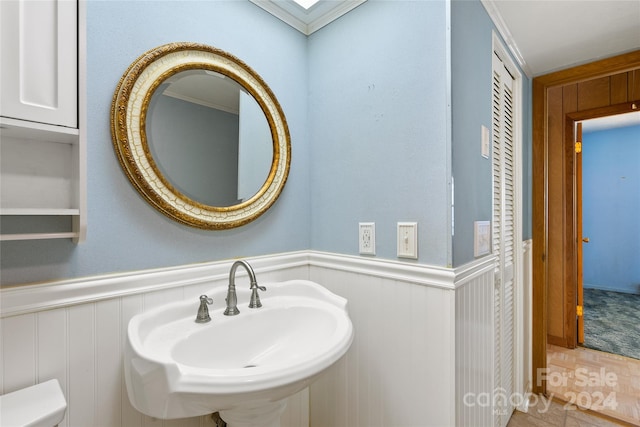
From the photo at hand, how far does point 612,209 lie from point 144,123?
18.7 ft

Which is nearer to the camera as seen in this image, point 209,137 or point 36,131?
point 36,131

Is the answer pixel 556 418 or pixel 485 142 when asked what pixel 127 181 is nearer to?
pixel 485 142

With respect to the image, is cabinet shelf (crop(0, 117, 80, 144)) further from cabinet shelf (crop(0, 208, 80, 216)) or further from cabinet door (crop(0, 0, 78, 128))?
cabinet shelf (crop(0, 208, 80, 216))

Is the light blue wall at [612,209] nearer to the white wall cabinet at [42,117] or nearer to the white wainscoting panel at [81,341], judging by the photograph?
the white wainscoting panel at [81,341]

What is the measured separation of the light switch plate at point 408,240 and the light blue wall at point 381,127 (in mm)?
21

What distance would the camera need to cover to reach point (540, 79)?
6.56 feet

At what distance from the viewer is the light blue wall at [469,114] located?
1.04 meters

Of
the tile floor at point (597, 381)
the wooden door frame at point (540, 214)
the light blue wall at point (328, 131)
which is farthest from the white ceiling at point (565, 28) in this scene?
the tile floor at point (597, 381)

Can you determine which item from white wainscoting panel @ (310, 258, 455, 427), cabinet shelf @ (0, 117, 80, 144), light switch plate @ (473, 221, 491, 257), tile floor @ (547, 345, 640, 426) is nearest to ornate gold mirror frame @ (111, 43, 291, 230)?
cabinet shelf @ (0, 117, 80, 144)

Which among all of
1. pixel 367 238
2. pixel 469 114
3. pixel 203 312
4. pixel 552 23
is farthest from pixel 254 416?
pixel 552 23

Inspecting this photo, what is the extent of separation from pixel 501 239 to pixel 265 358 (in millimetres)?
1360

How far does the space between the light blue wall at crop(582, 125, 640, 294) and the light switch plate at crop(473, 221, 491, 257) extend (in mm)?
4296

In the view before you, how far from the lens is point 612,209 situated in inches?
162

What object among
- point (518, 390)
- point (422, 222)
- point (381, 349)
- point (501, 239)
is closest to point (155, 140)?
point (422, 222)
